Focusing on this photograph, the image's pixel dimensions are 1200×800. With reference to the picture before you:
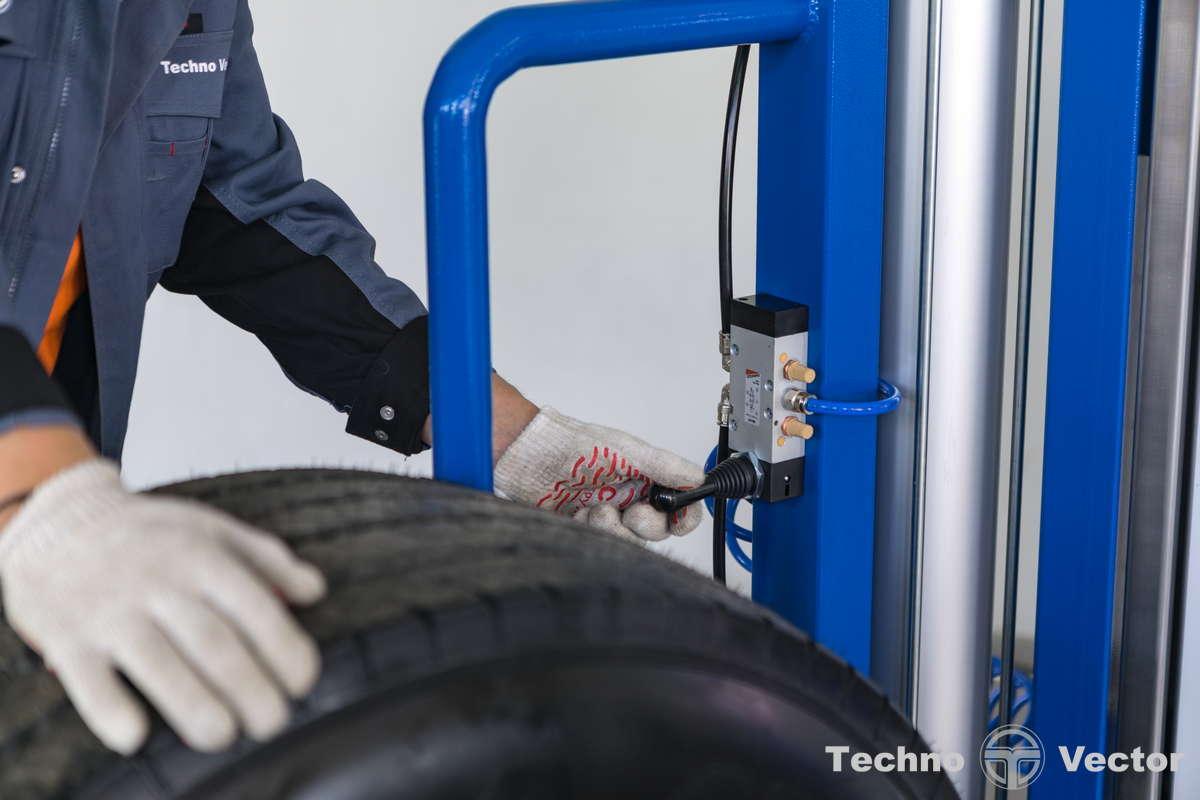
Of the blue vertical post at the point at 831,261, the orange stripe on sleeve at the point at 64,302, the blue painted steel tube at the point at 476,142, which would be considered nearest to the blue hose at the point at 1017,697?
the blue vertical post at the point at 831,261

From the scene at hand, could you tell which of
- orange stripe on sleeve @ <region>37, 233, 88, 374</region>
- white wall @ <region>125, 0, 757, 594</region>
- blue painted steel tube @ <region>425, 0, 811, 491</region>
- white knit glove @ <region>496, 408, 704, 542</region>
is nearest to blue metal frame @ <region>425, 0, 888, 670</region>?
blue painted steel tube @ <region>425, 0, 811, 491</region>

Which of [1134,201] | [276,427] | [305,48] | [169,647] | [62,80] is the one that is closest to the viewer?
[169,647]

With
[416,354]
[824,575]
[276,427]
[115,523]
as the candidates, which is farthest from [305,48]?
[115,523]

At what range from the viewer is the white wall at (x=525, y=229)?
2.26 meters

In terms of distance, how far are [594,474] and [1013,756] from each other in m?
0.43

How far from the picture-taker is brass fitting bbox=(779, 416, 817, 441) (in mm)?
1057

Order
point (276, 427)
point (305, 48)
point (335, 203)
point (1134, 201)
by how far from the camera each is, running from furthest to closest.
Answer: point (276, 427) < point (305, 48) < point (335, 203) < point (1134, 201)

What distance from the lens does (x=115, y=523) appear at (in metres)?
0.61

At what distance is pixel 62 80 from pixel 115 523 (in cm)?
65

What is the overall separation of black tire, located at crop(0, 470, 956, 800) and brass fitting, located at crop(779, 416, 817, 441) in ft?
0.92

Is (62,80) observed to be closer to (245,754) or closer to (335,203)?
(335,203)

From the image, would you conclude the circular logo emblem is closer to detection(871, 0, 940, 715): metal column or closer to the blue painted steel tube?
detection(871, 0, 940, 715): metal column

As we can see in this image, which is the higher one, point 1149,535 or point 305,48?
point 305,48

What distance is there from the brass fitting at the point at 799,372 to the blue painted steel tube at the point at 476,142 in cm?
26
